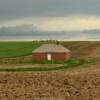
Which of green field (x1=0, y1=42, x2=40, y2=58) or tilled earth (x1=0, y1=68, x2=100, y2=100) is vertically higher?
tilled earth (x1=0, y1=68, x2=100, y2=100)

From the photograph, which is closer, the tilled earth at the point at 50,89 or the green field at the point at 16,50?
the tilled earth at the point at 50,89

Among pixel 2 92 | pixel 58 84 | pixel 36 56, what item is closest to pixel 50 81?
pixel 58 84

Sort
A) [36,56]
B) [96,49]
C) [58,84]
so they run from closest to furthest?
[58,84]
[36,56]
[96,49]

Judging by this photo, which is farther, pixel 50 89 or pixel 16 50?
pixel 16 50

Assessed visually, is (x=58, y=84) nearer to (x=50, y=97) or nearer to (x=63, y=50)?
(x=50, y=97)

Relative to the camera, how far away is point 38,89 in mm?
13039

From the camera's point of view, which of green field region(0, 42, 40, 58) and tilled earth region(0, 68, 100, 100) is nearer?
tilled earth region(0, 68, 100, 100)

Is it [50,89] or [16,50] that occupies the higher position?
[50,89]

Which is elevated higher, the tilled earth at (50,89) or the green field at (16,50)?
the tilled earth at (50,89)

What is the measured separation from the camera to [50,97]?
11859 mm

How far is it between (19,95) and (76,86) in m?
2.40

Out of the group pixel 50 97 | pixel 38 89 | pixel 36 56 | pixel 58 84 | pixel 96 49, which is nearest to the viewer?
pixel 50 97

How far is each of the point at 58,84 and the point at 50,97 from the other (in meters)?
2.19

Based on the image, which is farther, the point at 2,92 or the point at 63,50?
the point at 63,50
